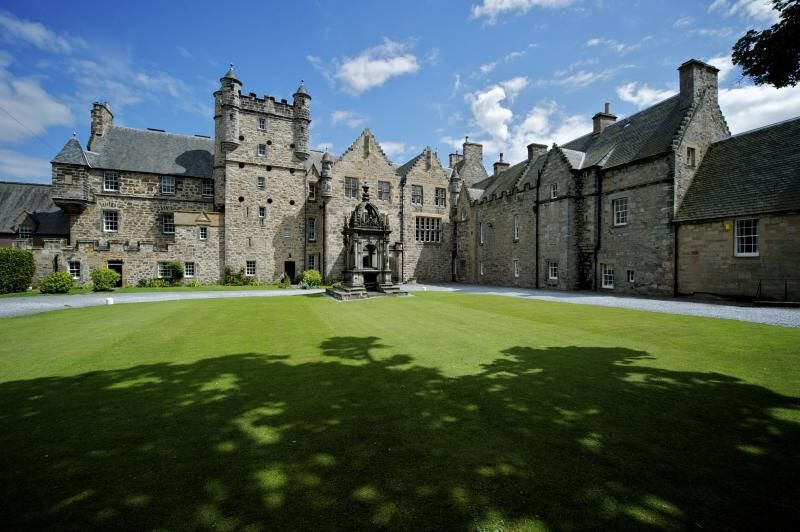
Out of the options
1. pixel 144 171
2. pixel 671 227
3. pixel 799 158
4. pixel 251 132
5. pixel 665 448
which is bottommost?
pixel 665 448

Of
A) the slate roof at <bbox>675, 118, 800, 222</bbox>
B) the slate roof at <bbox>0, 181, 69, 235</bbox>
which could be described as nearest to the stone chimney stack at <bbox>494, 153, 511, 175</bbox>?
the slate roof at <bbox>675, 118, 800, 222</bbox>

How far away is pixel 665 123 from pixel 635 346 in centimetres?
2042

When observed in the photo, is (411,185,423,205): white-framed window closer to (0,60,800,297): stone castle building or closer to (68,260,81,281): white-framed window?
(0,60,800,297): stone castle building

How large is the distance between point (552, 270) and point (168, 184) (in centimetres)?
3505

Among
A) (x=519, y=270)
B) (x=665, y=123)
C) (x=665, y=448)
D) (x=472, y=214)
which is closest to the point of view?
(x=665, y=448)

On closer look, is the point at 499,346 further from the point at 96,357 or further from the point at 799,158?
the point at 799,158

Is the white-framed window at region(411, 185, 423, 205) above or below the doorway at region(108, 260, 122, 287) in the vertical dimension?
above

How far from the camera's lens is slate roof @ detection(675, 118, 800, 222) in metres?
16.4

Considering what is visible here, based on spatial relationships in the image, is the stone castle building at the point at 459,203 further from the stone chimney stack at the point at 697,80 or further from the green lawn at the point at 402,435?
the green lawn at the point at 402,435

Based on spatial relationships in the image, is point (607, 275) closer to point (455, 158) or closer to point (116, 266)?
point (455, 158)

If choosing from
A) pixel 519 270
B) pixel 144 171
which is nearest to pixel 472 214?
pixel 519 270

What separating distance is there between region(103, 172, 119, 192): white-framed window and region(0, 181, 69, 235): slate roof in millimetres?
6965

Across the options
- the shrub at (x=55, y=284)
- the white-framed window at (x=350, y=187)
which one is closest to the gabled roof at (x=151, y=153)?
the shrub at (x=55, y=284)

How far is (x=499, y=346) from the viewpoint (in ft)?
26.9
